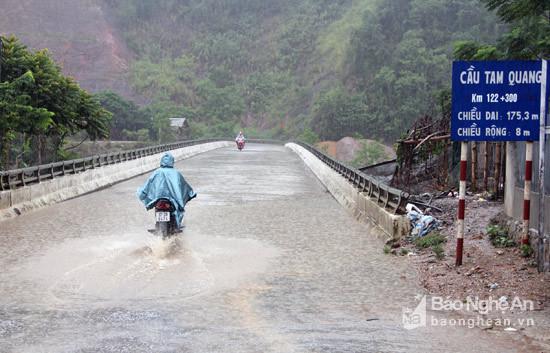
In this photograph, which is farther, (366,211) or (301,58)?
(301,58)

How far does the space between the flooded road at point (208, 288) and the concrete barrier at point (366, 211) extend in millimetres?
324

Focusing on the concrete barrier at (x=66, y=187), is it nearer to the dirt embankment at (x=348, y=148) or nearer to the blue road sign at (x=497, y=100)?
the blue road sign at (x=497, y=100)

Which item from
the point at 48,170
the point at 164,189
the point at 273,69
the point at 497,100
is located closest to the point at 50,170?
the point at 48,170

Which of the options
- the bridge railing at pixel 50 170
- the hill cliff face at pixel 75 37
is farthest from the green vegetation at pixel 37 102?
the hill cliff face at pixel 75 37

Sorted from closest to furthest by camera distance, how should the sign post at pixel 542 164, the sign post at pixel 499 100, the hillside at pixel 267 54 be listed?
1. the sign post at pixel 542 164
2. the sign post at pixel 499 100
3. the hillside at pixel 267 54

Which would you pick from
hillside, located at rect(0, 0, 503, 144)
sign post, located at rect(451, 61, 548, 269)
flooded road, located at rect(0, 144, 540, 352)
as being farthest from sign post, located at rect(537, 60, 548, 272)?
hillside, located at rect(0, 0, 503, 144)

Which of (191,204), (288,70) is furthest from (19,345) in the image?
(288,70)

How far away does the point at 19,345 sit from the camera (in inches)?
214

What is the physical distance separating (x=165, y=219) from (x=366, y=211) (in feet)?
18.6

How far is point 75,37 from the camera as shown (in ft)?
429

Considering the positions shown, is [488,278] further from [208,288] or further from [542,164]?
[208,288]

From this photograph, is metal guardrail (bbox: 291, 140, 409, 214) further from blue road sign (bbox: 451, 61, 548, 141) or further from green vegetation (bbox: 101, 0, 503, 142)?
green vegetation (bbox: 101, 0, 503, 142)

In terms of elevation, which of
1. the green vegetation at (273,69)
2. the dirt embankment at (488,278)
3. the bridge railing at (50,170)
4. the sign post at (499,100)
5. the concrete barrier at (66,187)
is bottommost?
the dirt embankment at (488,278)

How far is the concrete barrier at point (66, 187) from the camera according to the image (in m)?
14.1
